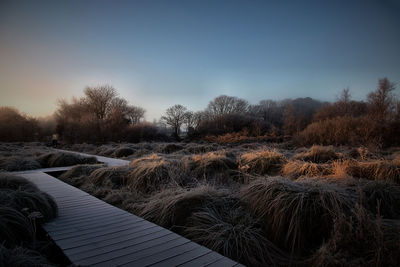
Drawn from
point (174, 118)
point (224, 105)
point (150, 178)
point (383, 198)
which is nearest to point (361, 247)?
point (383, 198)

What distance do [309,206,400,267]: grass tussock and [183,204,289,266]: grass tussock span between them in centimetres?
34

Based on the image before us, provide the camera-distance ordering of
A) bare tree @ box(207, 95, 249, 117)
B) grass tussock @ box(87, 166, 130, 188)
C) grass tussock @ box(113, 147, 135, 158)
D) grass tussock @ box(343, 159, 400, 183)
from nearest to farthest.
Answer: grass tussock @ box(343, 159, 400, 183), grass tussock @ box(87, 166, 130, 188), grass tussock @ box(113, 147, 135, 158), bare tree @ box(207, 95, 249, 117)

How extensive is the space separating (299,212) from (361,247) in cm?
48

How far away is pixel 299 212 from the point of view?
1.82 meters

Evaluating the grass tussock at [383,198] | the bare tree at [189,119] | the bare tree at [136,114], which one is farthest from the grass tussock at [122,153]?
the bare tree at [136,114]

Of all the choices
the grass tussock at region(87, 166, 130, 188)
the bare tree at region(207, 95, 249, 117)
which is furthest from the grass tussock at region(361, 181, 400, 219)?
the bare tree at region(207, 95, 249, 117)

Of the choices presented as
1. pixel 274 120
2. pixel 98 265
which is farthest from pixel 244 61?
pixel 274 120

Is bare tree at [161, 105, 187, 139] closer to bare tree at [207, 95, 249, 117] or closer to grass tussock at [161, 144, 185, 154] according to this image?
bare tree at [207, 95, 249, 117]

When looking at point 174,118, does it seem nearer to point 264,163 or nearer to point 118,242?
point 264,163

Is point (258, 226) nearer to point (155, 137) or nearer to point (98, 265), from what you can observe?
point (98, 265)

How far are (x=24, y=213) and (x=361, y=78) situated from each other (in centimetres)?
1646

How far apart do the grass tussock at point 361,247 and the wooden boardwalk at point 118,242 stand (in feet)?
2.30

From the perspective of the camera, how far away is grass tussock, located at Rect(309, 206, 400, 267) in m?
1.26

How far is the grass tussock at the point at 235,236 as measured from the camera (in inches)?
62.6
